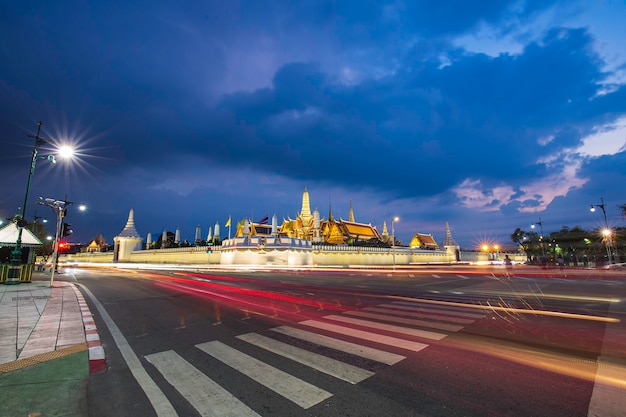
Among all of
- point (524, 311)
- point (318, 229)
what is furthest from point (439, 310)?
point (318, 229)

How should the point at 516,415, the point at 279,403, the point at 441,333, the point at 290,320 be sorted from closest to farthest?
the point at 516,415, the point at 279,403, the point at 441,333, the point at 290,320

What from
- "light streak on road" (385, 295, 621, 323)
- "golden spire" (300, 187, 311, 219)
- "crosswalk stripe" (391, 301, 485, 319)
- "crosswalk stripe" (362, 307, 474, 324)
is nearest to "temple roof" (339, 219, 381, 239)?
"golden spire" (300, 187, 311, 219)

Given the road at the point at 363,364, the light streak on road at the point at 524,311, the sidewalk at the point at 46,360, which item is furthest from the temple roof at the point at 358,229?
the sidewalk at the point at 46,360

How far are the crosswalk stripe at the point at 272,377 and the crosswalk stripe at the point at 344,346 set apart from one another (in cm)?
137

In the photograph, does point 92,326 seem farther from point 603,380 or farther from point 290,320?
point 603,380

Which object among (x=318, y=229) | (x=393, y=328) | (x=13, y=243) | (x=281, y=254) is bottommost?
(x=393, y=328)

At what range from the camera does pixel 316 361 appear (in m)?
4.80

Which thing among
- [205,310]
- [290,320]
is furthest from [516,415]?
[205,310]

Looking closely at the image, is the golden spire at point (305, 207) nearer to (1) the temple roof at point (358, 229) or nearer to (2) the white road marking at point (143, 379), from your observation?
(1) the temple roof at point (358, 229)

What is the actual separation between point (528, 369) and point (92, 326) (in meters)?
8.96

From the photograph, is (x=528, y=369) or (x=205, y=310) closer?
(x=528, y=369)

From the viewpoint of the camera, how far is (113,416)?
10.7ft

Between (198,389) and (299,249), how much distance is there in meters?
47.7

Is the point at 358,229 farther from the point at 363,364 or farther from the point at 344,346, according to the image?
the point at 363,364
